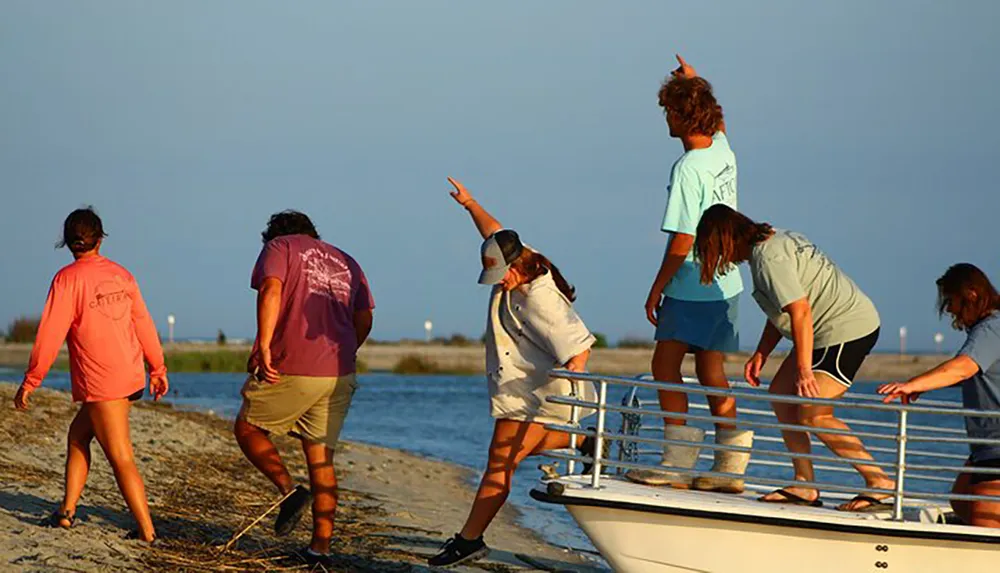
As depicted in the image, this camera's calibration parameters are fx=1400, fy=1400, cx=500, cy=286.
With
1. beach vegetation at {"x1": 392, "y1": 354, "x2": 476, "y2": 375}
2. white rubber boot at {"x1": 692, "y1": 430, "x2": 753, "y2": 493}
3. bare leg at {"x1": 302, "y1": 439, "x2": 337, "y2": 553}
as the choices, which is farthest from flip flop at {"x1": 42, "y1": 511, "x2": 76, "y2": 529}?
beach vegetation at {"x1": 392, "y1": 354, "x2": 476, "y2": 375}

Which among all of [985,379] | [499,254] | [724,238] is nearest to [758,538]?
[985,379]

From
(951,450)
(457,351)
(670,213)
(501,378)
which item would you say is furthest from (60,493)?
(457,351)

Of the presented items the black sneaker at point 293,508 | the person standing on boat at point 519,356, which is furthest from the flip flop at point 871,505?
the black sneaker at point 293,508

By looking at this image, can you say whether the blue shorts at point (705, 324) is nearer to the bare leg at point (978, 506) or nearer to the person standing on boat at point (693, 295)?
the person standing on boat at point (693, 295)

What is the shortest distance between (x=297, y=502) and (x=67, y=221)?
6.41ft

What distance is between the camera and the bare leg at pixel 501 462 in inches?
286

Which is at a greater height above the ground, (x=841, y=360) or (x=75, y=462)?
(x=841, y=360)

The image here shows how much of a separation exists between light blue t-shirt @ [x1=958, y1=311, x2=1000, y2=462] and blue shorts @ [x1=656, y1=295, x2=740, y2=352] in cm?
118

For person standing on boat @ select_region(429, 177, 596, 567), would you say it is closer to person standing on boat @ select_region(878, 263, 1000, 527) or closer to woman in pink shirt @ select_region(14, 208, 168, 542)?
person standing on boat @ select_region(878, 263, 1000, 527)

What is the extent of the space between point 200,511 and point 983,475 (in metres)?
5.38

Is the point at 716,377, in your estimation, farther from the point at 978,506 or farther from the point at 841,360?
the point at 978,506

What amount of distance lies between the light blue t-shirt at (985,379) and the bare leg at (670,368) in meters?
1.42

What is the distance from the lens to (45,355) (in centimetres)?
736

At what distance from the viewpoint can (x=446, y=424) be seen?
90.2 ft
